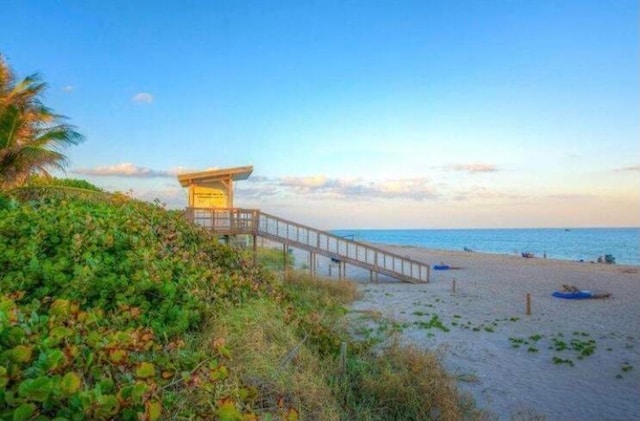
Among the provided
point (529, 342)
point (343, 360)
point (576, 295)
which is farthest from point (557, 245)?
point (343, 360)

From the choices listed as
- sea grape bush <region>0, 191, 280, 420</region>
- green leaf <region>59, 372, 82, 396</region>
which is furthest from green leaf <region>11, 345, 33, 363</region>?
green leaf <region>59, 372, 82, 396</region>

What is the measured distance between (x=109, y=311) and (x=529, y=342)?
33.2 feet

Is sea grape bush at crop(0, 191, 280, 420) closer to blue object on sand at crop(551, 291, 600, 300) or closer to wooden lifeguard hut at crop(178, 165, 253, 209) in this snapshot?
wooden lifeguard hut at crop(178, 165, 253, 209)

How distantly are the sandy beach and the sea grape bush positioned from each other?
456 cm

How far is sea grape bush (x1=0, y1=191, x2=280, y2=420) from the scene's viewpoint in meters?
1.96

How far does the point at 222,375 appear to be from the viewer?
261 centimetres

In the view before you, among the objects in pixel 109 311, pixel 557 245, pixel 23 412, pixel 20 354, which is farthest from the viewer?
pixel 557 245

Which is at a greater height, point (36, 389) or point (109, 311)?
point (36, 389)

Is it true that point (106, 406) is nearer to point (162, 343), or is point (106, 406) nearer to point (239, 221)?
point (162, 343)

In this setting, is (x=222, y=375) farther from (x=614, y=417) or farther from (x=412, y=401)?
(x=614, y=417)

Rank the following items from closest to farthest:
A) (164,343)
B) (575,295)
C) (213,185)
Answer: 1. (164,343)
2. (575,295)
3. (213,185)

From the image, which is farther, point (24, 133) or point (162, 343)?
point (24, 133)

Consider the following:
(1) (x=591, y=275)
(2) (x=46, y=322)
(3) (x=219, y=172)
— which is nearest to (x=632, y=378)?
(2) (x=46, y=322)

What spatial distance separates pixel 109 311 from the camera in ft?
15.3
